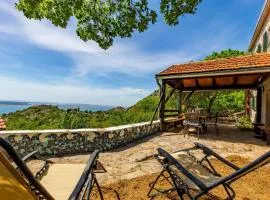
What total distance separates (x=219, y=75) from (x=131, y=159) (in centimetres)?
610

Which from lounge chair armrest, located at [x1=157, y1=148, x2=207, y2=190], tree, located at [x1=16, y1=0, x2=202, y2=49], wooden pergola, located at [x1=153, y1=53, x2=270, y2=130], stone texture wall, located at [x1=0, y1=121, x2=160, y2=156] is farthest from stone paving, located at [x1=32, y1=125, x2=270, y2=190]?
tree, located at [x1=16, y1=0, x2=202, y2=49]

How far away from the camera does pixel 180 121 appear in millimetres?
15273

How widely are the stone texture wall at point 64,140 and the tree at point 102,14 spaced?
2.80 meters

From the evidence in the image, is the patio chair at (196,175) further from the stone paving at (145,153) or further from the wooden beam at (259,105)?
the wooden beam at (259,105)

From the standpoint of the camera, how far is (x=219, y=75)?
1178 centimetres

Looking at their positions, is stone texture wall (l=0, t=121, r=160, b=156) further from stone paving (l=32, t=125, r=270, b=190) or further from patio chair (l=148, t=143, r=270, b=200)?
patio chair (l=148, t=143, r=270, b=200)

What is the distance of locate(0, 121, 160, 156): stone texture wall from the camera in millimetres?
7738

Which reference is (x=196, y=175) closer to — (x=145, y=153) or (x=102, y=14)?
(x=145, y=153)

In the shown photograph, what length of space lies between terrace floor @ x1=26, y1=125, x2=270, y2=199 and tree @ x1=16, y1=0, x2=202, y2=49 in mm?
3481

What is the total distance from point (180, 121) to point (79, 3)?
356 inches

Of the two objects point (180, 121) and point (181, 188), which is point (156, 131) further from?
point (181, 188)

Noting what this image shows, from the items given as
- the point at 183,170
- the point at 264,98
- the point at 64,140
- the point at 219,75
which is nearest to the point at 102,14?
the point at 64,140

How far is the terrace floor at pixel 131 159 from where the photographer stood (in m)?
3.59

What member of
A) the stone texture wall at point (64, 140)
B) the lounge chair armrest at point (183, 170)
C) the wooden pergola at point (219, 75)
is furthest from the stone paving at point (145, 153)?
the wooden pergola at point (219, 75)
